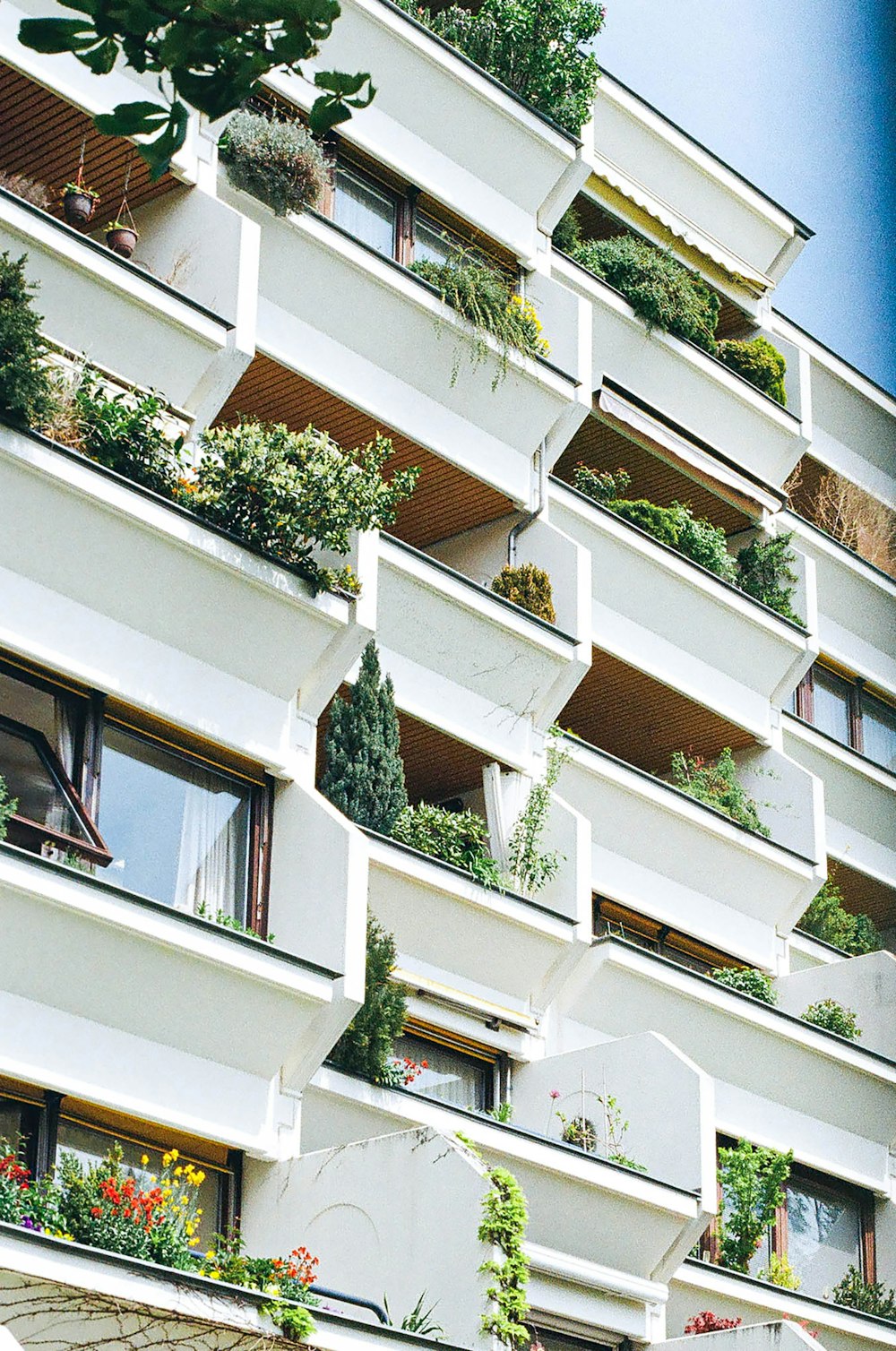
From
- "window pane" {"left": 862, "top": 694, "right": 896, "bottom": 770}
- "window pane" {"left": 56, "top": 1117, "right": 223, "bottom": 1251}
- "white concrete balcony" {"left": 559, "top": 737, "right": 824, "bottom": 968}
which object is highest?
"window pane" {"left": 862, "top": 694, "right": 896, "bottom": 770}

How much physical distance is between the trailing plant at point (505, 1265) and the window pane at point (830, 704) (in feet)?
Answer: 54.3

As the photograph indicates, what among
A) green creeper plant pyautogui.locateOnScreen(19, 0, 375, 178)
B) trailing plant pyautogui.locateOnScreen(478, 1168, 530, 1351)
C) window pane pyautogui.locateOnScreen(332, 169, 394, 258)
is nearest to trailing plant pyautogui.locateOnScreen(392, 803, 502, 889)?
trailing plant pyautogui.locateOnScreen(478, 1168, 530, 1351)

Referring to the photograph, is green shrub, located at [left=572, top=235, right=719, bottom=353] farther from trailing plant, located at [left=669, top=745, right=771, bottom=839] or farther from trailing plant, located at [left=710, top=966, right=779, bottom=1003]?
trailing plant, located at [left=710, top=966, right=779, bottom=1003]

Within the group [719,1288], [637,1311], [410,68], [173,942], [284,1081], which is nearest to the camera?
[173,942]

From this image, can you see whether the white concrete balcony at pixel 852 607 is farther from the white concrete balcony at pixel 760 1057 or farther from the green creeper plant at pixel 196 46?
the green creeper plant at pixel 196 46

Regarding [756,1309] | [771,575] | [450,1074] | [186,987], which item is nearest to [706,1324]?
[756,1309]

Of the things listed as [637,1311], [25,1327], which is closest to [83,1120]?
[25,1327]

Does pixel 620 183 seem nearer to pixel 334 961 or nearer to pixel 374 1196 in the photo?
pixel 334 961

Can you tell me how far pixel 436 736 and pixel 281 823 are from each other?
4118 mm

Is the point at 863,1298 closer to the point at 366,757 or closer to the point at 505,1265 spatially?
the point at 505,1265

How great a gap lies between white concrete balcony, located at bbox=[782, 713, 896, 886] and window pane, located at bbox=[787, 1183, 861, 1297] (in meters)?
5.73

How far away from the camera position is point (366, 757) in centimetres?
2105

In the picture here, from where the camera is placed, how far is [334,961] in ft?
61.0

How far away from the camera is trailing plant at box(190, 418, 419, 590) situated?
19203 mm
